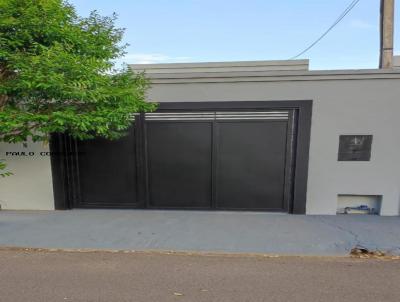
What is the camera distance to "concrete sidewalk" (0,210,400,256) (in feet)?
14.0

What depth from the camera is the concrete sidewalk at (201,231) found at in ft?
14.0

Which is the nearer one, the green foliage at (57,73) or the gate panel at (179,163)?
the green foliage at (57,73)

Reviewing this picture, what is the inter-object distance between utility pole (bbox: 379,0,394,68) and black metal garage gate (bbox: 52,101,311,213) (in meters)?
2.05

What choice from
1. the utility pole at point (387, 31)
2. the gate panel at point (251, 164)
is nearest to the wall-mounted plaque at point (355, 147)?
the gate panel at point (251, 164)

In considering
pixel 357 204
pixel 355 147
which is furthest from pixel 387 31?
pixel 357 204

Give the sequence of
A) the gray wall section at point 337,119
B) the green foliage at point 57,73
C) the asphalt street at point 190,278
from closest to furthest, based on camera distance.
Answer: the asphalt street at point 190,278 → the green foliage at point 57,73 → the gray wall section at point 337,119

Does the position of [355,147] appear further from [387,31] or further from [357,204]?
[387,31]

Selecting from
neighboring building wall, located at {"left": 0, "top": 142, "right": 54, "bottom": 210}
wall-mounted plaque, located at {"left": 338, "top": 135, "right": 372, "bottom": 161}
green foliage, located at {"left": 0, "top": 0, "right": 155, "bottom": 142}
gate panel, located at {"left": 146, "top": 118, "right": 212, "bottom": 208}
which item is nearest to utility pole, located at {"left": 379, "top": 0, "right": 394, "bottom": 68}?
wall-mounted plaque, located at {"left": 338, "top": 135, "right": 372, "bottom": 161}

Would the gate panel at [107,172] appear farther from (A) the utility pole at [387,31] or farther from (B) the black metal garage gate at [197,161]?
(A) the utility pole at [387,31]

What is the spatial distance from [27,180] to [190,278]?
510cm

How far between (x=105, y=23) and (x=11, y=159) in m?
4.10

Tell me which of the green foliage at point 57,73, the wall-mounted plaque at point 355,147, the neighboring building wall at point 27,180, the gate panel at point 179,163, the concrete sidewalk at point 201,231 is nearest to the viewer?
the green foliage at point 57,73

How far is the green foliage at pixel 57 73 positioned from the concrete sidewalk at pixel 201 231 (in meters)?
1.83

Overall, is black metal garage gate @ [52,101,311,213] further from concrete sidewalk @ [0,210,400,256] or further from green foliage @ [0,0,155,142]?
green foliage @ [0,0,155,142]
